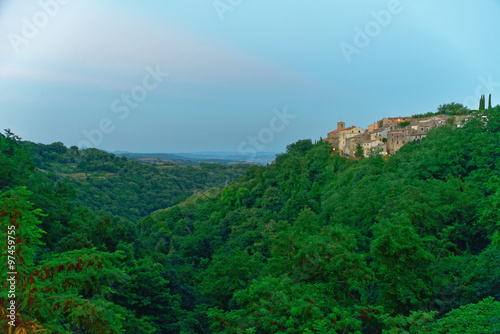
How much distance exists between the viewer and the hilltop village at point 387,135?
41375mm

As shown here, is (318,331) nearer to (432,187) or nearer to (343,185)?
(432,187)

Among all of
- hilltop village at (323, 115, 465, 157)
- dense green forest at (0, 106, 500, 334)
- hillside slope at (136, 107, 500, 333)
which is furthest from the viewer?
hilltop village at (323, 115, 465, 157)

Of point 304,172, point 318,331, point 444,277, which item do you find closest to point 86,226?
point 318,331

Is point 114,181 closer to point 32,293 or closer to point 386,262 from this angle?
point 386,262

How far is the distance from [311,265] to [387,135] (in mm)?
39557

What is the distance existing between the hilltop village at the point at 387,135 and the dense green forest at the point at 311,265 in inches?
358

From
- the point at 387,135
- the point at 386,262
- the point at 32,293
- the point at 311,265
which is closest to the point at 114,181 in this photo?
the point at 387,135

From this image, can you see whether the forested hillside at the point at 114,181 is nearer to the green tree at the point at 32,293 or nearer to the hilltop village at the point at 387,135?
the hilltop village at the point at 387,135

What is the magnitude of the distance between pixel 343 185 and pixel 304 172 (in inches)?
403

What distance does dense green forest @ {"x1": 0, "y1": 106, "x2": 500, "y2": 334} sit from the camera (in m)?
5.90

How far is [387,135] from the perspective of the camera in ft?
152

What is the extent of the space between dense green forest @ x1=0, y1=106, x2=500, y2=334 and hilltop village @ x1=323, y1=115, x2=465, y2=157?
9.09 metres

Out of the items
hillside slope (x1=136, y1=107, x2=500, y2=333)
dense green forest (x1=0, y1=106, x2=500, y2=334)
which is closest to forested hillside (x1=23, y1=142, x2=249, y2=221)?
dense green forest (x1=0, y1=106, x2=500, y2=334)

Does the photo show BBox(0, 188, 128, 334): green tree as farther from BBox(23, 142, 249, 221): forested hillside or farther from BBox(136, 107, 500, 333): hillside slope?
BBox(23, 142, 249, 221): forested hillside
